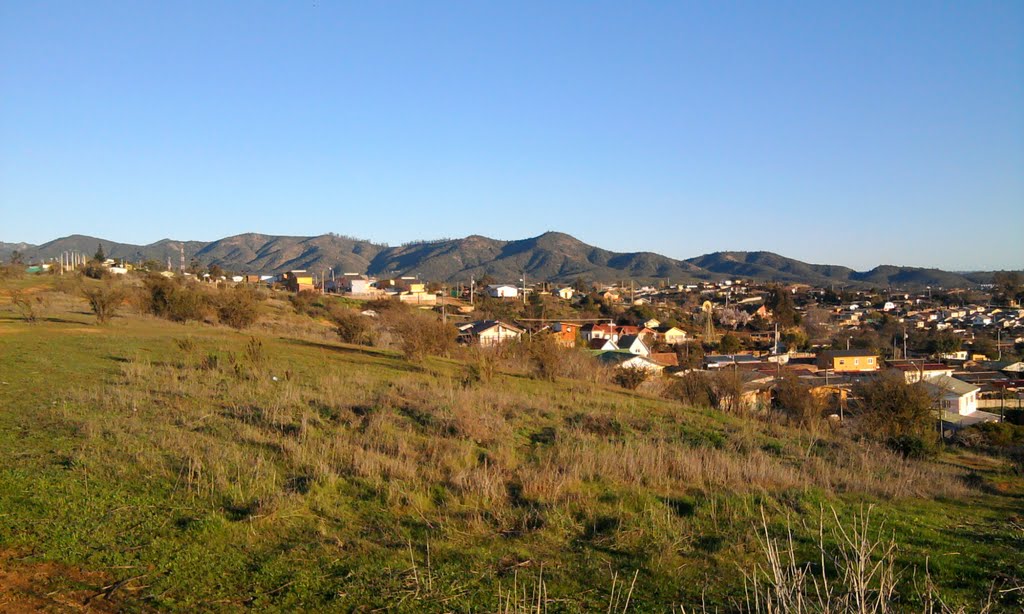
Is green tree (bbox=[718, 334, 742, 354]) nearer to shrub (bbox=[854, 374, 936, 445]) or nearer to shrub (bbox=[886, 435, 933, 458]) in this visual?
shrub (bbox=[854, 374, 936, 445])

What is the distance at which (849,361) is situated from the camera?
4631 centimetres

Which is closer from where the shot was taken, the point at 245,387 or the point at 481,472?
the point at 481,472

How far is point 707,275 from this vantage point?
170000mm

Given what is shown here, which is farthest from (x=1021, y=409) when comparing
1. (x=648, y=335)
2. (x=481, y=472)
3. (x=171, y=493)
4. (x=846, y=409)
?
(x=171, y=493)

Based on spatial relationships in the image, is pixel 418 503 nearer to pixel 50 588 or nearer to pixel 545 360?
pixel 50 588

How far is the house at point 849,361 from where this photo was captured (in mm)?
46094

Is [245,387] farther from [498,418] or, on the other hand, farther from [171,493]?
[171,493]

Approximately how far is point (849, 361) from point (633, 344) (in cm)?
1315

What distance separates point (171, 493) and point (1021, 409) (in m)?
36.5

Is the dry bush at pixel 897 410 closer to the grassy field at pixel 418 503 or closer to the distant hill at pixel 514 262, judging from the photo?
the grassy field at pixel 418 503

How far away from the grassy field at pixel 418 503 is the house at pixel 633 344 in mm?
33809

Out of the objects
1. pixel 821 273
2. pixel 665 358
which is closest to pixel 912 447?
pixel 665 358

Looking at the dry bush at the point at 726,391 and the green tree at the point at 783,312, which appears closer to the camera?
the dry bush at the point at 726,391

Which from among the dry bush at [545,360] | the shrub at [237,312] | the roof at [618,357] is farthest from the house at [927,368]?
the shrub at [237,312]
